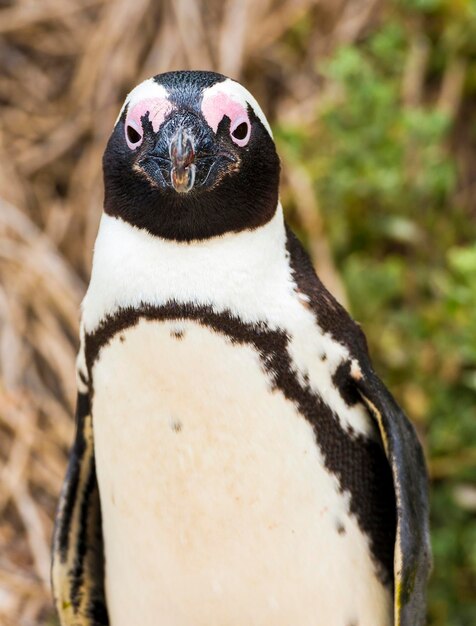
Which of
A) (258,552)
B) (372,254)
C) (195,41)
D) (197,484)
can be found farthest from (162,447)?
(195,41)

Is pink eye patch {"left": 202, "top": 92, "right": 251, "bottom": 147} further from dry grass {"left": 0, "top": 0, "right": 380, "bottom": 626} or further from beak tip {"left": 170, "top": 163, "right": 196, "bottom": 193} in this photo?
dry grass {"left": 0, "top": 0, "right": 380, "bottom": 626}

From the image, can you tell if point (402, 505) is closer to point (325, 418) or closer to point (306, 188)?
point (325, 418)

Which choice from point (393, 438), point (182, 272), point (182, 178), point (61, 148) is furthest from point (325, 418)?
point (61, 148)

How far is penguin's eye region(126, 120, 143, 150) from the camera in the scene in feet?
4.78

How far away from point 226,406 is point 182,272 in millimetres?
194

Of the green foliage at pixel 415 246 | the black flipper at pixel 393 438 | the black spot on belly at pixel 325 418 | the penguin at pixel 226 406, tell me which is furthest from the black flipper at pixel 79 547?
the green foliage at pixel 415 246

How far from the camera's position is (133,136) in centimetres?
147

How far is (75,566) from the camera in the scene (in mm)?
1797

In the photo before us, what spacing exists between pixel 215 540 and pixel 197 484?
0.30 feet

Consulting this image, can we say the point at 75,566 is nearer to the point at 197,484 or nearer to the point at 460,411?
the point at 197,484

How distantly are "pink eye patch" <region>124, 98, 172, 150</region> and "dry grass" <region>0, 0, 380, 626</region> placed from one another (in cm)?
153

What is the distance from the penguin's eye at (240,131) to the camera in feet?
4.81

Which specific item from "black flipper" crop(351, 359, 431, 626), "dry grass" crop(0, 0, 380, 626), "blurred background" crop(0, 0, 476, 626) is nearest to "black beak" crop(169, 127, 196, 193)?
"black flipper" crop(351, 359, 431, 626)

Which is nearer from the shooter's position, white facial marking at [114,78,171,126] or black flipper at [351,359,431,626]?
white facial marking at [114,78,171,126]
